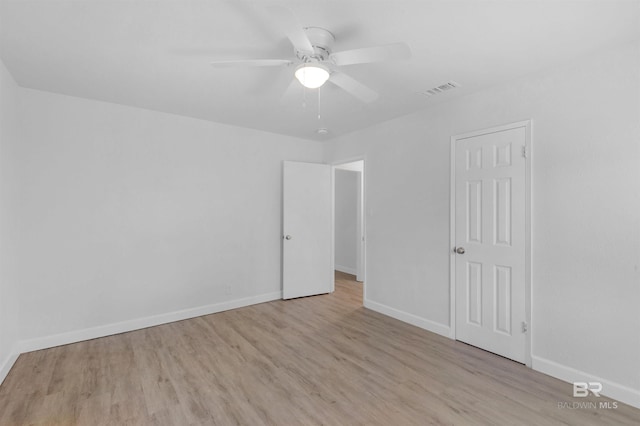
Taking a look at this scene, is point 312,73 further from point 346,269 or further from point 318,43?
point 346,269

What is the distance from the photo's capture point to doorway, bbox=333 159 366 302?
623 cm

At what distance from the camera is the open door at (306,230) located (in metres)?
4.59

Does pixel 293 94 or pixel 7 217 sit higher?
pixel 293 94

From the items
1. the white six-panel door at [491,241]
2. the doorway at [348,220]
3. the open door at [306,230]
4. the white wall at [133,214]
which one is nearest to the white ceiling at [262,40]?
the white wall at [133,214]

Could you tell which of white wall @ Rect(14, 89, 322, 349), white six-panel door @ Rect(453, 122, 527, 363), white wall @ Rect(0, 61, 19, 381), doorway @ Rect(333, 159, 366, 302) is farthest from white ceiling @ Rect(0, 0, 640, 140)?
doorway @ Rect(333, 159, 366, 302)

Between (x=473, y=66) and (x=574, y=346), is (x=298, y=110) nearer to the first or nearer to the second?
Result: (x=473, y=66)

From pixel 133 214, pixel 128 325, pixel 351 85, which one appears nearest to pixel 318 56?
pixel 351 85

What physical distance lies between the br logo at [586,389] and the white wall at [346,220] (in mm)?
4387

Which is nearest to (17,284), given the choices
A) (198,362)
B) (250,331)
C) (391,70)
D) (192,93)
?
(198,362)

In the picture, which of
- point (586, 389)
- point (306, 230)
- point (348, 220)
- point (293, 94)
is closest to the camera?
point (586, 389)

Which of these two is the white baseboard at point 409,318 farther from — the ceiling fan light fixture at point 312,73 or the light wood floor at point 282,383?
the ceiling fan light fixture at point 312,73

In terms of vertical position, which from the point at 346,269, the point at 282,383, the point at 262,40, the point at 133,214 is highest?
the point at 262,40

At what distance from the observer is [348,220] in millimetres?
6746

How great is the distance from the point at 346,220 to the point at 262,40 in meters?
5.02
